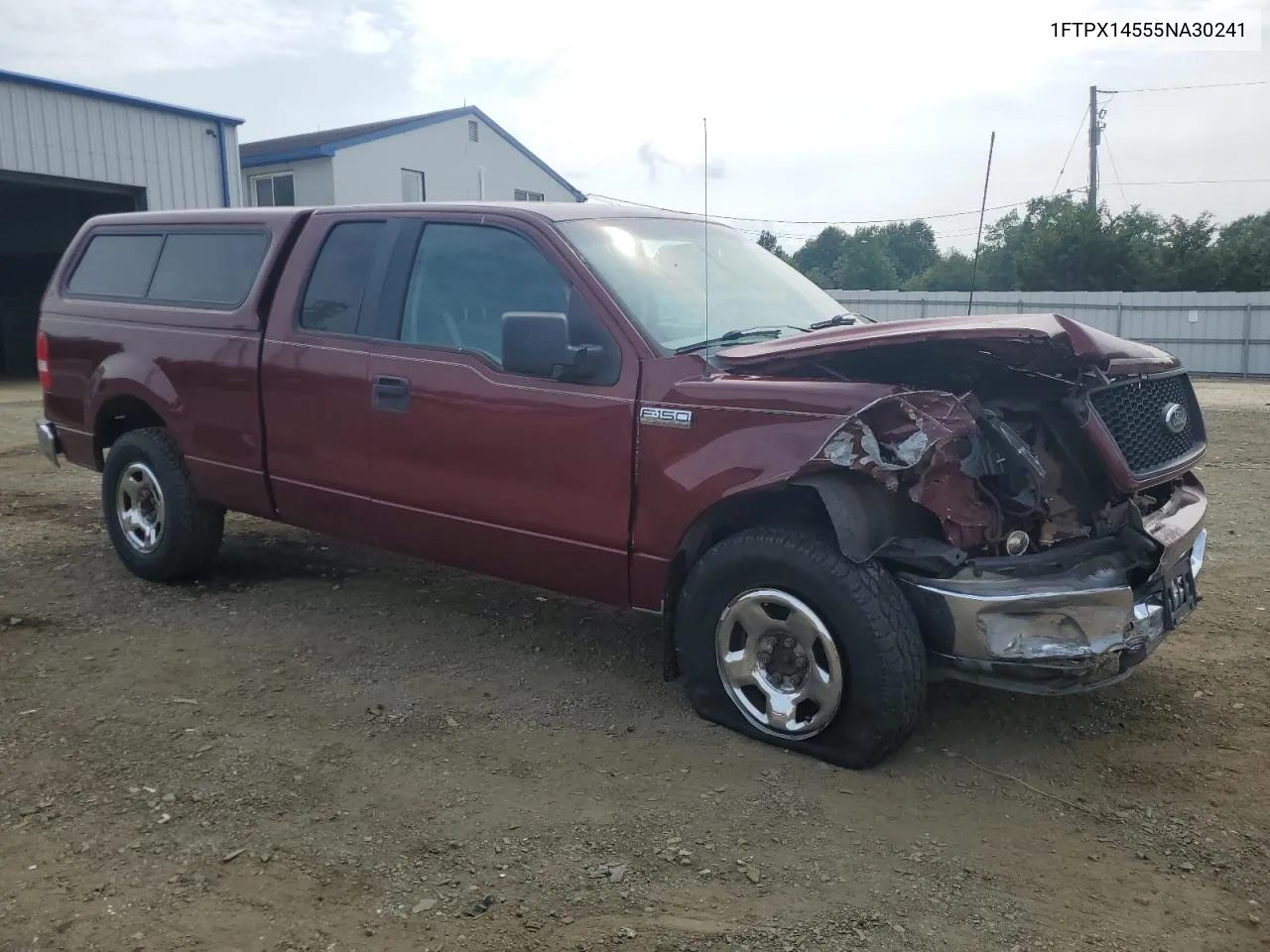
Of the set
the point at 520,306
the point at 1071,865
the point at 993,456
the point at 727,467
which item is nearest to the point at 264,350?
the point at 520,306

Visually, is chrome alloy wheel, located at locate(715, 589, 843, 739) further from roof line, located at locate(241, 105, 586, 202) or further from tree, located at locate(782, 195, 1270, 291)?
tree, located at locate(782, 195, 1270, 291)

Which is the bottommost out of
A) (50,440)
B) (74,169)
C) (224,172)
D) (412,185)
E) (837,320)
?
(50,440)

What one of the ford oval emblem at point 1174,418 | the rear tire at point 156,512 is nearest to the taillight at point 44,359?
the rear tire at point 156,512

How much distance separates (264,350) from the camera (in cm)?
500

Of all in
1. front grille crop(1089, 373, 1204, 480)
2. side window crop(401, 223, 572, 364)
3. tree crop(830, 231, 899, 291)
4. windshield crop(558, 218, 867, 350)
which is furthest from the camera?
tree crop(830, 231, 899, 291)

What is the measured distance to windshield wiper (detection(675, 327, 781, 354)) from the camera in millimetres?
3971

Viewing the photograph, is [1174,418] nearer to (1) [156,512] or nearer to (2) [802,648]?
(2) [802,648]

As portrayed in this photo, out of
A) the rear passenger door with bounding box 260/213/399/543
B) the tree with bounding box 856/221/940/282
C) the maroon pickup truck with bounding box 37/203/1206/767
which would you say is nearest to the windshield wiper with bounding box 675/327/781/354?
the maroon pickup truck with bounding box 37/203/1206/767

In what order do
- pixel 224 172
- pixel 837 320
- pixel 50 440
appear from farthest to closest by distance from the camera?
pixel 224 172
pixel 50 440
pixel 837 320

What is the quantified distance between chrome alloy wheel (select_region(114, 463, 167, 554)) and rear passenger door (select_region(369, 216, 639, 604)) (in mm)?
1721

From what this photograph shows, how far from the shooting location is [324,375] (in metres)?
4.75

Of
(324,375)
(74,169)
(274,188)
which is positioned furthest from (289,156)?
(324,375)

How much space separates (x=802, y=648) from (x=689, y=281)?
1.63m

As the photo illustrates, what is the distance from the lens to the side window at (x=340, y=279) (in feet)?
15.6
